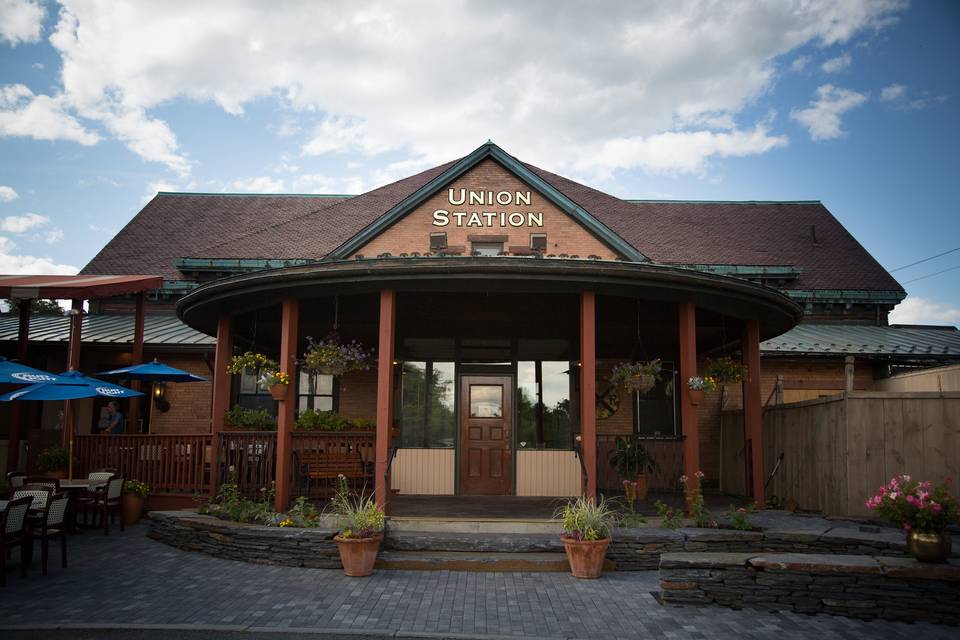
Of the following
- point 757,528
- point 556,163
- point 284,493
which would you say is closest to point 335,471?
point 284,493

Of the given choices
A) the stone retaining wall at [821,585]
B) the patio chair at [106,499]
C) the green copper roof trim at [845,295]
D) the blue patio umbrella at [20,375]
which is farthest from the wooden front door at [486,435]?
the green copper roof trim at [845,295]

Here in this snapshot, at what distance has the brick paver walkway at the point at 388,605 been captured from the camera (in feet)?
19.4

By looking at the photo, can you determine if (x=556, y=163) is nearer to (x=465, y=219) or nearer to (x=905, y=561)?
(x=465, y=219)

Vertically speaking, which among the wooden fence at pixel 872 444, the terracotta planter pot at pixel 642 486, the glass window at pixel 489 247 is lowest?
the terracotta planter pot at pixel 642 486

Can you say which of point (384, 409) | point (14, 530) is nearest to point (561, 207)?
point (384, 409)

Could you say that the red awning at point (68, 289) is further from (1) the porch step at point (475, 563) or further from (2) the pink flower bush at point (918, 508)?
(2) the pink flower bush at point (918, 508)

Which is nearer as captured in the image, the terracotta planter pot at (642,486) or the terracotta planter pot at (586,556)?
the terracotta planter pot at (586,556)

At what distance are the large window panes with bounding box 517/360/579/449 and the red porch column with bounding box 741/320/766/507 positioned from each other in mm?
3153

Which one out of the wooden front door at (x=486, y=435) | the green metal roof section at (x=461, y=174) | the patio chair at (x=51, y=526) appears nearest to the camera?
the patio chair at (x=51, y=526)

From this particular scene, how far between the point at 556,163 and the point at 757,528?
38.2 metres

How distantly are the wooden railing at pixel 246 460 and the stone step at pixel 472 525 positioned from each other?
7.39ft

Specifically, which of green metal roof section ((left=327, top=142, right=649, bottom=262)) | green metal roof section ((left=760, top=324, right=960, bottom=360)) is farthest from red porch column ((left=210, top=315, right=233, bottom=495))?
green metal roof section ((left=760, top=324, right=960, bottom=360))

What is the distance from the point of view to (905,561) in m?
6.80

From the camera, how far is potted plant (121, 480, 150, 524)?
36.6ft
